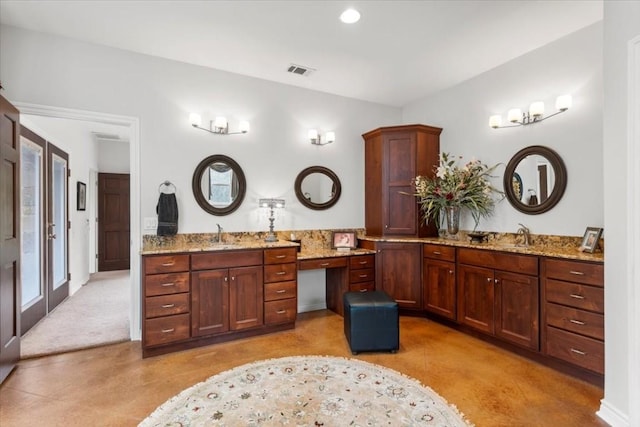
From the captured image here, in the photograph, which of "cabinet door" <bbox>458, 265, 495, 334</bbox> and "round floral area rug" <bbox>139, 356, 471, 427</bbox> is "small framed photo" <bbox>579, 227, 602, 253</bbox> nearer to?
"cabinet door" <bbox>458, 265, 495, 334</bbox>

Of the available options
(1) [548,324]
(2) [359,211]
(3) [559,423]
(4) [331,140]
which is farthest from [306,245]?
(3) [559,423]

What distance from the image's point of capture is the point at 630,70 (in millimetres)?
1812

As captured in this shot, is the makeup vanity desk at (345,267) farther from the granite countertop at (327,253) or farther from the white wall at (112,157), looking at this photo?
the white wall at (112,157)

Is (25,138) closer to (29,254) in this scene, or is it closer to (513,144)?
(29,254)

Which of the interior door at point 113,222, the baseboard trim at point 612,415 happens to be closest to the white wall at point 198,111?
the baseboard trim at point 612,415

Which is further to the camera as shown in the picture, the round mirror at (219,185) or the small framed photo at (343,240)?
the small framed photo at (343,240)

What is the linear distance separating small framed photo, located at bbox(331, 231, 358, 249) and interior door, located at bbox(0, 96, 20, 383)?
3.14m

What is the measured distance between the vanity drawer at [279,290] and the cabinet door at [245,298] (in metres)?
0.06

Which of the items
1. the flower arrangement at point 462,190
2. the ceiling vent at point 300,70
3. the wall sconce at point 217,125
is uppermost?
the ceiling vent at point 300,70

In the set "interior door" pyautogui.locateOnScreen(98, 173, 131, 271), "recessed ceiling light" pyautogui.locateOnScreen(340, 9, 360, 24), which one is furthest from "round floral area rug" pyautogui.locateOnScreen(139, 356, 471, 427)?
"interior door" pyautogui.locateOnScreen(98, 173, 131, 271)

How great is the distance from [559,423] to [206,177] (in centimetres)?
360

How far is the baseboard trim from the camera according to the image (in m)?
1.86

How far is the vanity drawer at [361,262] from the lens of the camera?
3.89m

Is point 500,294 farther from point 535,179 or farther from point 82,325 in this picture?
point 82,325
